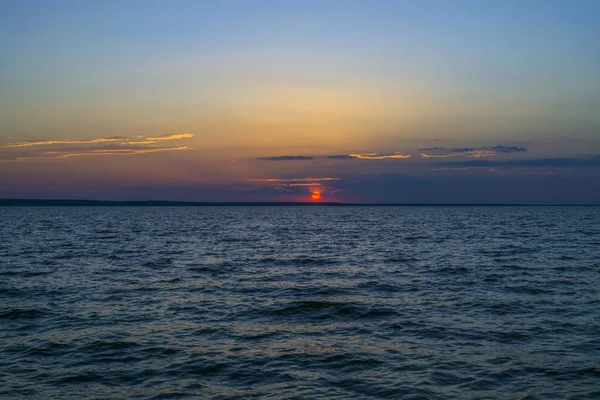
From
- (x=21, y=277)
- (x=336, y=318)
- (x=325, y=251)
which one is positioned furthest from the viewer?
(x=325, y=251)

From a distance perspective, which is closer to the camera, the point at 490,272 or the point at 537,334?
the point at 537,334

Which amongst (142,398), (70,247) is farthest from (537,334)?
(70,247)

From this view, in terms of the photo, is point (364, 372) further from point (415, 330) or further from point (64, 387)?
point (64, 387)

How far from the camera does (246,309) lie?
76.6ft

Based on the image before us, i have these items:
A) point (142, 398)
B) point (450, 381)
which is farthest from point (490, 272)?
point (142, 398)

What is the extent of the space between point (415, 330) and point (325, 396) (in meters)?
7.45

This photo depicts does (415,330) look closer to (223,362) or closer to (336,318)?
(336,318)

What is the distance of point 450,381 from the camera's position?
14383 millimetres

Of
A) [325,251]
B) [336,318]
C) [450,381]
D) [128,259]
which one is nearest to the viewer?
[450,381]

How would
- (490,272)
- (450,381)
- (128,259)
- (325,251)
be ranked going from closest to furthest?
1. (450,381)
2. (490,272)
3. (128,259)
4. (325,251)

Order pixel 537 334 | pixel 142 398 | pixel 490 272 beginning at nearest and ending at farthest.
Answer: pixel 142 398 → pixel 537 334 → pixel 490 272

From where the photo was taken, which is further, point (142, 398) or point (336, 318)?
point (336, 318)

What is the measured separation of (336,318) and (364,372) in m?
6.77

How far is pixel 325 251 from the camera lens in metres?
50.9
